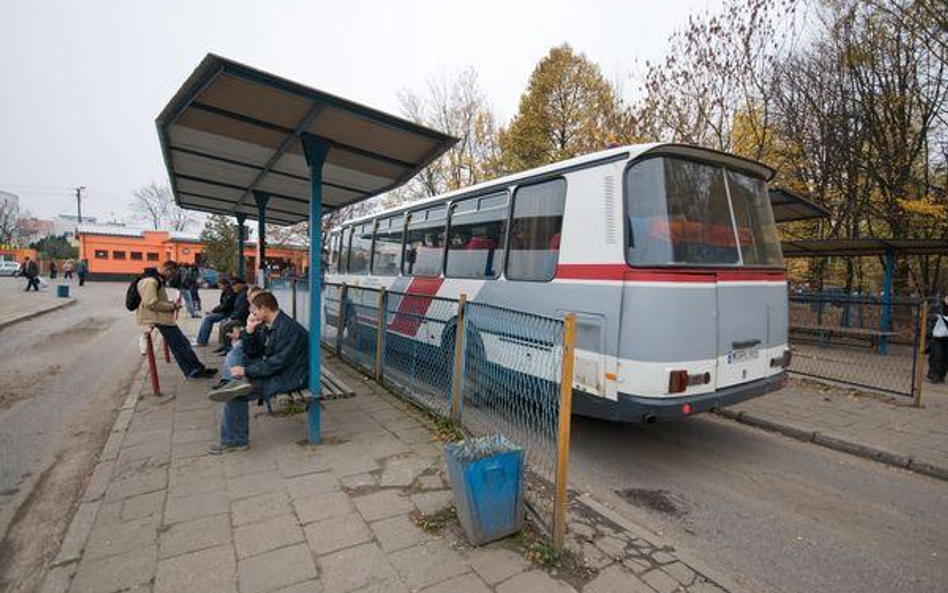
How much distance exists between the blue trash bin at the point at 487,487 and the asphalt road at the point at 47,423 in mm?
2473

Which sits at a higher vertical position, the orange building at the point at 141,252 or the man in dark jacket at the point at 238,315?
the orange building at the point at 141,252

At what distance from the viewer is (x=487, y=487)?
283 centimetres

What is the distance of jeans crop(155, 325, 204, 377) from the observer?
6.68m

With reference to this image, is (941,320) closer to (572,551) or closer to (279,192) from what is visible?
(572,551)

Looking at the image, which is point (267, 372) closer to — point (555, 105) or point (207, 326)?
point (207, 326)

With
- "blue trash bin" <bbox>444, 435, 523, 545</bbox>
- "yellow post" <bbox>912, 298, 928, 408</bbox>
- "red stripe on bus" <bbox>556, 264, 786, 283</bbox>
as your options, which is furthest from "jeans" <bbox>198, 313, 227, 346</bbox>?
"yellow post" <bbox>912, 298, 928, 408</bbox>

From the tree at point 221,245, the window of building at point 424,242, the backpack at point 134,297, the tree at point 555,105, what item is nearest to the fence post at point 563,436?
the window of building at point 424,242

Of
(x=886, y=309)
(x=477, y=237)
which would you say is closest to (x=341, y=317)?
(x=477, y=237)

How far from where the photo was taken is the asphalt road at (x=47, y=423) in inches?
125

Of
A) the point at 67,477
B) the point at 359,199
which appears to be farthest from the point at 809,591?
the point at 359,199

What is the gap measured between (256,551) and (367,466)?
4.11 feet

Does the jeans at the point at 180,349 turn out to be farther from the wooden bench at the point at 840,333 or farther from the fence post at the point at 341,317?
the wooden bench at the point at 840,333

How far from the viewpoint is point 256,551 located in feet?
9.17

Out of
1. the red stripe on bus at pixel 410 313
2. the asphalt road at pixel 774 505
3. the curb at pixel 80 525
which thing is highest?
the red stripe on bus at pixel 410 313
